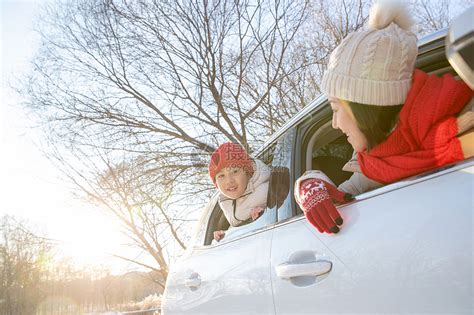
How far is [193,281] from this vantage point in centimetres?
253

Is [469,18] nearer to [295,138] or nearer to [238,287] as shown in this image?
[295,138]

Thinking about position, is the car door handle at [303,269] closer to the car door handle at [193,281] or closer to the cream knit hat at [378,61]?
the cream knit hat at [378,61]

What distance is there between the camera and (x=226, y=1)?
9.24 metres

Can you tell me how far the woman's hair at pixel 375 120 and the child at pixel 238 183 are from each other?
2.89 ft

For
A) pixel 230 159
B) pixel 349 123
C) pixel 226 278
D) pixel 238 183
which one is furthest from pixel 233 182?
pixel 349 123

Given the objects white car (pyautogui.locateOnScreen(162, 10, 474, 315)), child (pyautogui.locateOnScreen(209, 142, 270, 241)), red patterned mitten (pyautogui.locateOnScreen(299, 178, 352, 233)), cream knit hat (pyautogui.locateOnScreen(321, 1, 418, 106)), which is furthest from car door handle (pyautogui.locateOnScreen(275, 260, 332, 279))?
child (pyautogui.locateOnScreen(209, 142, 270, 241))

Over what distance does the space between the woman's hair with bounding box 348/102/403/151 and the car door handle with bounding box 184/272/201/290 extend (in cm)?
129

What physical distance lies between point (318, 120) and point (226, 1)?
7.81 meters

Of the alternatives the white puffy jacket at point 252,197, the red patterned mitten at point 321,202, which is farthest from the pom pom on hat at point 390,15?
the white puffy jacket at point 252,197

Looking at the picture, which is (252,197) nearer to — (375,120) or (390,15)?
(375,120)

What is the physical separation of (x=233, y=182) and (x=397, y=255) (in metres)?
1.55

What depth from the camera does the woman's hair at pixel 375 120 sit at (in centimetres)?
152

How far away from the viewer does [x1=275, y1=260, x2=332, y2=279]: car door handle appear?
57.3 inches

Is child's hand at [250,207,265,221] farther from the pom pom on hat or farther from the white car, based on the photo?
the pom pom on hat
